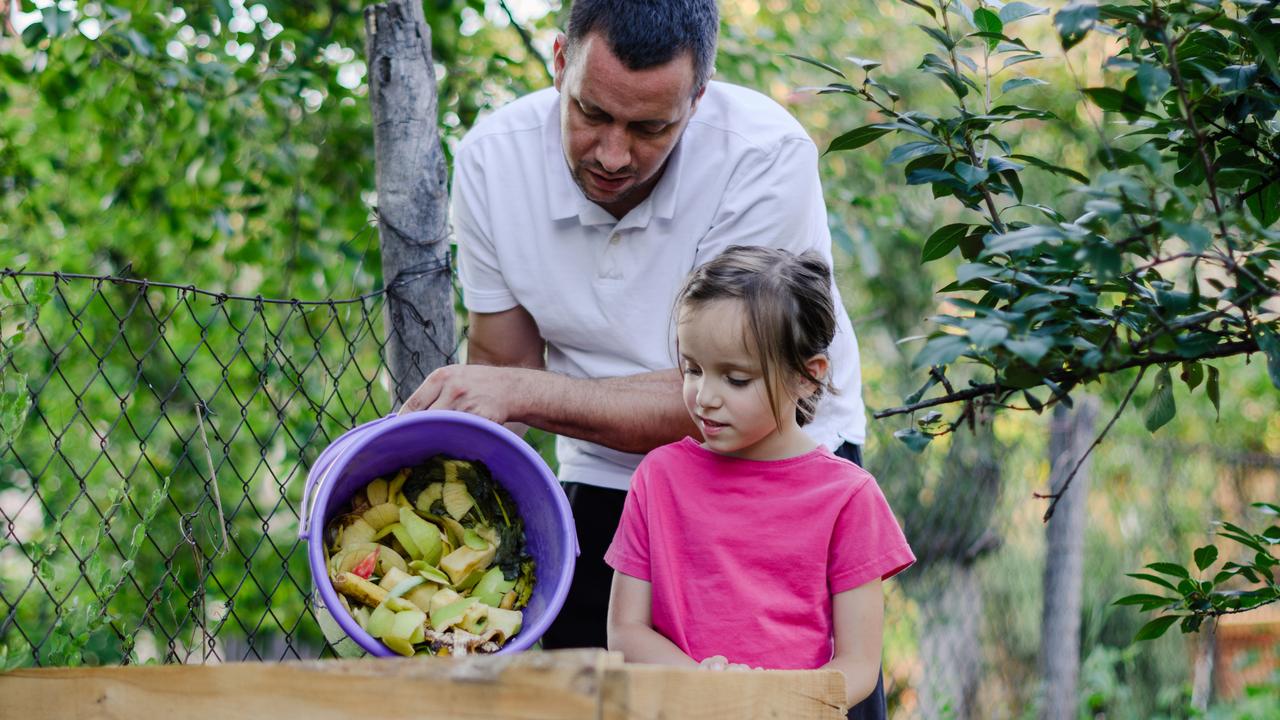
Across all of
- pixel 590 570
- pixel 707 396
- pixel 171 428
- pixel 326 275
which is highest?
pixel 707 396

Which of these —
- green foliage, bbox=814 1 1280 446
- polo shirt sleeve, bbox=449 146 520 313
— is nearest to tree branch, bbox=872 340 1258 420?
green foliage, bbox=814 1 1280 446

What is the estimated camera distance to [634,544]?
5.93 ft

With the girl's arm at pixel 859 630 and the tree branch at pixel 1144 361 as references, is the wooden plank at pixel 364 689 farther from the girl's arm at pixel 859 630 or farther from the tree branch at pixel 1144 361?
the girl's arm at pixel 859 630

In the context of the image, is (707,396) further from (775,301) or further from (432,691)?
(432,691)

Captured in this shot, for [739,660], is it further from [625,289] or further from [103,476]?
[103,476]

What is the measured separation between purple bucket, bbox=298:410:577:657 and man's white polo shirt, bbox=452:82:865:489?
0.39 m

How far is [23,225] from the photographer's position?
3.73m

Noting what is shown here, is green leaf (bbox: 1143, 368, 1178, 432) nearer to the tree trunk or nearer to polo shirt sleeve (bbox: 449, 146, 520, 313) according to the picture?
polo shirt sleeve (bbox: 449, 146, 520, 313)

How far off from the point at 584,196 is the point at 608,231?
3.1 inches

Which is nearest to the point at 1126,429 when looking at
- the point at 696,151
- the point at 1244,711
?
the point at 1244,711

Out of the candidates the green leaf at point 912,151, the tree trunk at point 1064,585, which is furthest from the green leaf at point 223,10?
the tree trunk at point 1064,585

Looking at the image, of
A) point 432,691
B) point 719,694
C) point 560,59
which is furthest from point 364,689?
point 560,59

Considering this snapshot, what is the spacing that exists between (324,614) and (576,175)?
2.87 ft

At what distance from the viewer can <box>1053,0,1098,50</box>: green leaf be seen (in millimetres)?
1210
